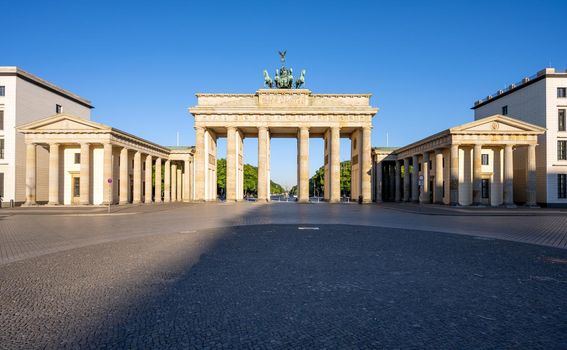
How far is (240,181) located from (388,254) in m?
50.0

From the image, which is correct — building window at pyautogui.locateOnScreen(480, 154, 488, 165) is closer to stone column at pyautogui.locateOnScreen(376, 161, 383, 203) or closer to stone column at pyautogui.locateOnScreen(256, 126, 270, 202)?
stone column at pyautogui.locateOnScreen(376, 161, 383, 203)

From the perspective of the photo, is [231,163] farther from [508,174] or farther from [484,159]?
[508,174]

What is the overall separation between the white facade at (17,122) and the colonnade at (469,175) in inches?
1902

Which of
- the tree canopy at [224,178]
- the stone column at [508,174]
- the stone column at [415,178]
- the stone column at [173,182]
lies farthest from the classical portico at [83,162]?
the stone column at [508,174]

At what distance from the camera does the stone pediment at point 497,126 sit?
40.8 metres

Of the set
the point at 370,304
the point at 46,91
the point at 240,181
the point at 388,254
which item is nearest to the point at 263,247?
the point at 388,254

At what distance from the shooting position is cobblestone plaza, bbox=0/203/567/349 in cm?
455

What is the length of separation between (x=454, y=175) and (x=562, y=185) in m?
14.4

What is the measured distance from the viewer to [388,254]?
10.4 m

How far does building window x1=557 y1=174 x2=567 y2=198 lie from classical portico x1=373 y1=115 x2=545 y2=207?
176cm

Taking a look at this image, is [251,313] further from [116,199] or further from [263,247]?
→ [116,199]

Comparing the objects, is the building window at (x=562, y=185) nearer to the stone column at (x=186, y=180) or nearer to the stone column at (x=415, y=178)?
the stone column at (x=415, y=178)

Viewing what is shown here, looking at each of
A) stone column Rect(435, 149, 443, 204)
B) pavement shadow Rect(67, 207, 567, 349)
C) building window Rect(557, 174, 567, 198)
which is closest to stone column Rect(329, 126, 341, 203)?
stone column Rect(435, 149, 443, 204)

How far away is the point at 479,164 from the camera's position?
41656 mm
